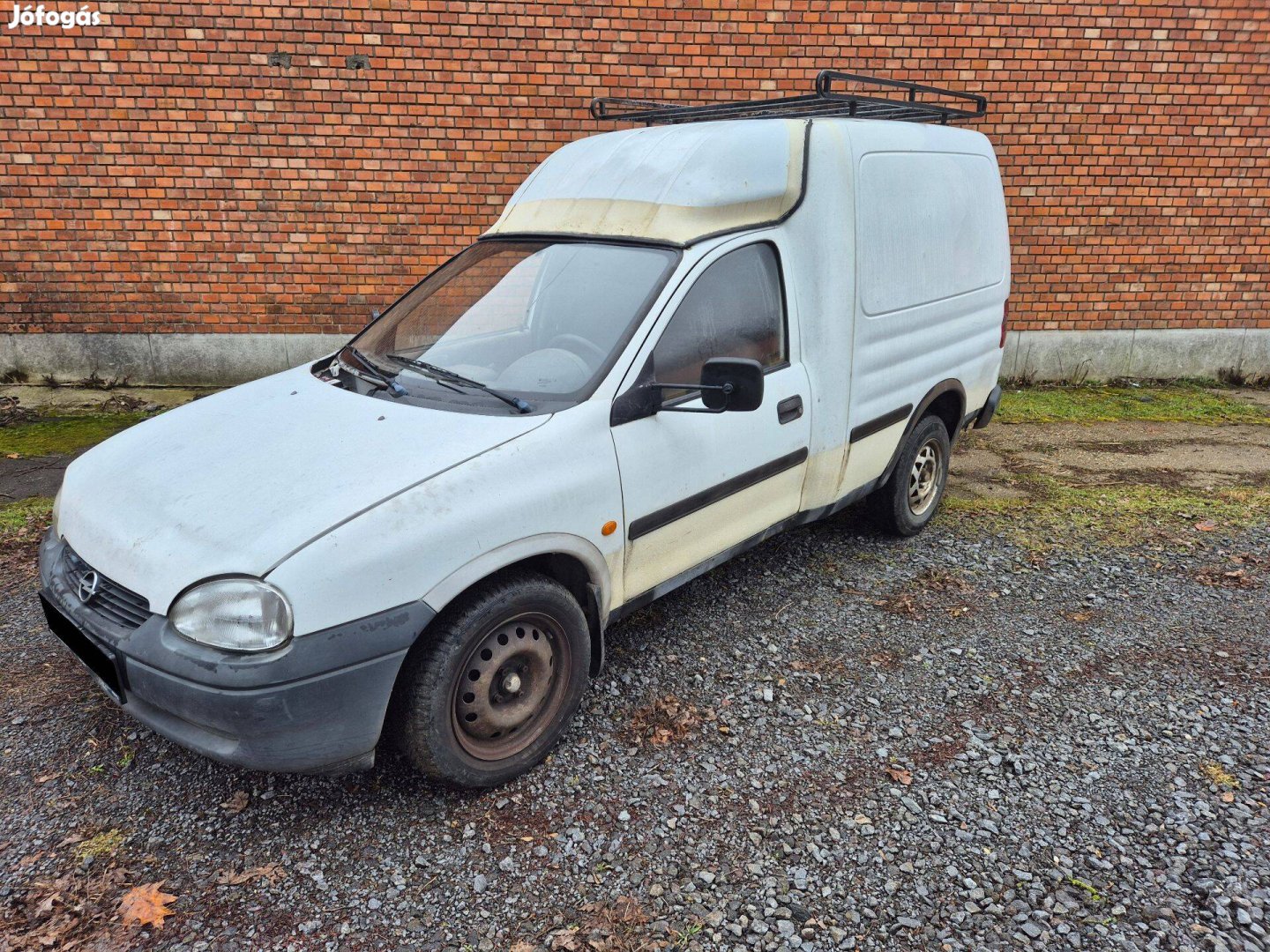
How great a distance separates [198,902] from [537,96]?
655 cm

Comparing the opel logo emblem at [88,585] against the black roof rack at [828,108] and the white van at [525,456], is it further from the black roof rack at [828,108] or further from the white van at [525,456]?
the black roof rack at [828,108]

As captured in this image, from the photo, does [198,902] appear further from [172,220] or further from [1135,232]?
[1135,232]

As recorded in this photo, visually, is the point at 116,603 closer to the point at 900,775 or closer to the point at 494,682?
the point at 494,682

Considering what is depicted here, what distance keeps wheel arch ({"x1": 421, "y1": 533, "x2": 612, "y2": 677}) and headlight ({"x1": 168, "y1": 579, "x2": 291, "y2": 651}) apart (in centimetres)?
42

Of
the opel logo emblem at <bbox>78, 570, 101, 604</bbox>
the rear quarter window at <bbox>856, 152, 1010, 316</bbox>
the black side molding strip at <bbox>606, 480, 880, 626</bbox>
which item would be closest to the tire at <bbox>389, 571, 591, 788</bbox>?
the black side molding strip at <bbox>606, 480, 880, 626</bbox>

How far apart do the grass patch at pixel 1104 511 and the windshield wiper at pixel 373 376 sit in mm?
3668

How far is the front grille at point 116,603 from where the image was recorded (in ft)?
8.39

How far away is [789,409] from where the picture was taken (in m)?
3.76

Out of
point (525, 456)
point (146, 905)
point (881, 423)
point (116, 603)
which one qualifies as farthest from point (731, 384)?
point (146, 905)

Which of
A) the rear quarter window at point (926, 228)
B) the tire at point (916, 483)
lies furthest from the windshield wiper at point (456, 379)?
the tire at point (916, 483)

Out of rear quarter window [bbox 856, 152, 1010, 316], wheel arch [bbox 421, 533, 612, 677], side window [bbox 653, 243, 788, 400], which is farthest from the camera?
rear quarter window [bbox 856, 152, 1010, 316]

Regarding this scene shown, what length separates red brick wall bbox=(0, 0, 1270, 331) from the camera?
7.00 meters

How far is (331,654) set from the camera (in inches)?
95.3

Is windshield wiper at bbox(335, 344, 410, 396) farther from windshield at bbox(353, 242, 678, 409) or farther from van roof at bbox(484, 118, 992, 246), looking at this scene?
van roof at bbox(484, 118, 992, 246)
